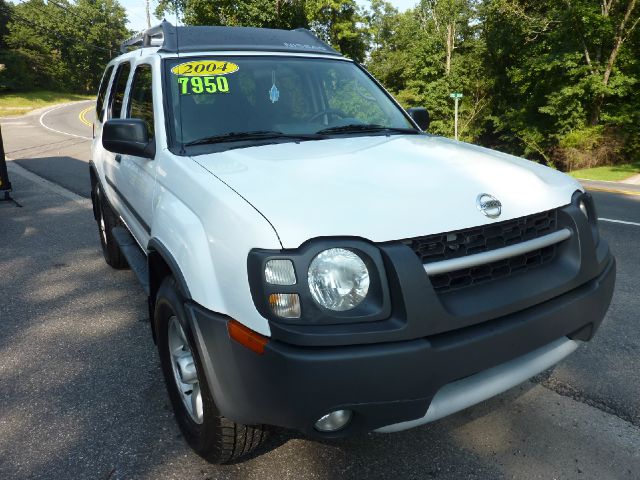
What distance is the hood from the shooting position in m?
1.82

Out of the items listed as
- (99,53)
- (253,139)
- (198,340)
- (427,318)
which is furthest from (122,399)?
(99,53)

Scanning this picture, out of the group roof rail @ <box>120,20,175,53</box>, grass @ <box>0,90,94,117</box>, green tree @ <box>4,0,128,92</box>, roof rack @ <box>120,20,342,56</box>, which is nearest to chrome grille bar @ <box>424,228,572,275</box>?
roof rack @ <box>120,20,342,56</box>

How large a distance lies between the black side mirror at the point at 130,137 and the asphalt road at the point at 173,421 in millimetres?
1372

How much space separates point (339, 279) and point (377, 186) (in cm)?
49

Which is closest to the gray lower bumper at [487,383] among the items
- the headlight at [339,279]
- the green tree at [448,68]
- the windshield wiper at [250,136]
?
the headlight at [339,279]

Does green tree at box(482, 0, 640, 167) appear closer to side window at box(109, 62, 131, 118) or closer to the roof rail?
side window at box(109, 62, 131, 118)

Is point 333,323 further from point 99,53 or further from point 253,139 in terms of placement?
point 99,53

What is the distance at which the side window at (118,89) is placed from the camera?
3.96m

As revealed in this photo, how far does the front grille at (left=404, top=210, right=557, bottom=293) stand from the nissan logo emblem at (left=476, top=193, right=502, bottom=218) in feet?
0.14

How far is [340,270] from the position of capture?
176 centimetres

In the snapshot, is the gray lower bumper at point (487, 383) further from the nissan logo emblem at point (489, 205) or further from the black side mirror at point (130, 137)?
the black side mirror at point (130, 137)

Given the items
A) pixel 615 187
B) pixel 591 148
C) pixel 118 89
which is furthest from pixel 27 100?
pixel 118 89

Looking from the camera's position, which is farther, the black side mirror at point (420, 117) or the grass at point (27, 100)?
the grass at point (27, 100)

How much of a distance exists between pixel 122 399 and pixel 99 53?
79.2 meters
